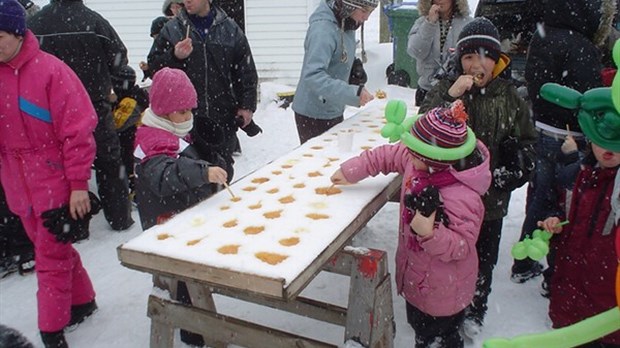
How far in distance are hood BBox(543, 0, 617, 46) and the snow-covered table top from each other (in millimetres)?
1716

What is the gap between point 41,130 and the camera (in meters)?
2.92

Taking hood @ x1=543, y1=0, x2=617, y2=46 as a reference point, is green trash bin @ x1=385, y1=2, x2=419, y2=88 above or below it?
below

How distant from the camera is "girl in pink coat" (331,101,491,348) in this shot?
2236mm

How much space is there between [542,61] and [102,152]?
3.73 meters

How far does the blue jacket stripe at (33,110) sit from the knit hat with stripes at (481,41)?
7.81 ft

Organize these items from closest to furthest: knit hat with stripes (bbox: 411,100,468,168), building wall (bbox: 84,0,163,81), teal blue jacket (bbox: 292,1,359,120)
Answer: knit hat with stripes (bbox: 411,100,468,168)
teal blue jacket (bbox: 292,1,359,120)
building wall (bbox: 84,0,163,81)

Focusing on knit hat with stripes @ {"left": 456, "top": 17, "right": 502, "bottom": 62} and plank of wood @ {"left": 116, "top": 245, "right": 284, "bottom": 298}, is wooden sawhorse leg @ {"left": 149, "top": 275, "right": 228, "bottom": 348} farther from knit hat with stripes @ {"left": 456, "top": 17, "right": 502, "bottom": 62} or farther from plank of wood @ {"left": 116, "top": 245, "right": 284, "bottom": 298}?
knit hat with stripes @ {"left": 456, "top": 17, "right": 502, "bottom": 62}

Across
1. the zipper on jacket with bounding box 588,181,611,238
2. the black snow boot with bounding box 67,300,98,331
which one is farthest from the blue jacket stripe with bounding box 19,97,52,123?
the zipper on jacket with bounding box 588,181,611,238

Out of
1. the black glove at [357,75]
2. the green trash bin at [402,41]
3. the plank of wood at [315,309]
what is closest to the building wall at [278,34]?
the green trash bin at [402,41]

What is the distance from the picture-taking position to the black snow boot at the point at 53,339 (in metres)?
3.07

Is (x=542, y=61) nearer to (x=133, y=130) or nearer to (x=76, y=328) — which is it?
(x=76, y=328)

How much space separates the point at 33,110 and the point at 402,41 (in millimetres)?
8786

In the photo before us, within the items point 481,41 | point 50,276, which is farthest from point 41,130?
point 481,41

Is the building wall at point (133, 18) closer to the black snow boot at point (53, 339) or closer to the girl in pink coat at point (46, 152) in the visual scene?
the girl in pink coat at point (46, 152)
